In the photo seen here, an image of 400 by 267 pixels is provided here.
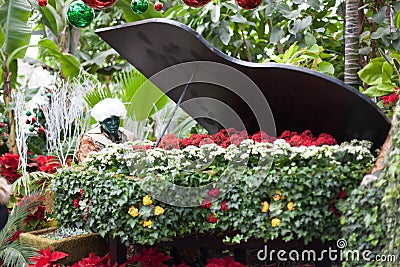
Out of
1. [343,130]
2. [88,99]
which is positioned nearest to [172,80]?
[343,130]

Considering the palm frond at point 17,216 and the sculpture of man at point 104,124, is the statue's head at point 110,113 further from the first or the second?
the palm frond at point 17,216

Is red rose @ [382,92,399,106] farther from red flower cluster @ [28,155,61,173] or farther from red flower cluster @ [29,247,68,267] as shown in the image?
red flower cluster @ [28,155,61,173]

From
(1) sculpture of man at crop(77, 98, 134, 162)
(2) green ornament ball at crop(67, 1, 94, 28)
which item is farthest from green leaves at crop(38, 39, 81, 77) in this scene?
(2) green ornament ball at crop(67, 1, 94, 28)

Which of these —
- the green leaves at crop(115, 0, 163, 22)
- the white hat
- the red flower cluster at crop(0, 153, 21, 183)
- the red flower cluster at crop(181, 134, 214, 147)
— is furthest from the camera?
the green leaves at crop(115, 0, 163, 22)

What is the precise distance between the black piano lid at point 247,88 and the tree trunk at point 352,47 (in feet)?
3.31

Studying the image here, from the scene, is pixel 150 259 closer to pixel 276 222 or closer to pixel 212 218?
pixel 212 218

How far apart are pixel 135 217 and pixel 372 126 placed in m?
1.59

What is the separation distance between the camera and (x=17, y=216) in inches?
191

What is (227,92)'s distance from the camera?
4.17m

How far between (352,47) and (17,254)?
3.27 metres

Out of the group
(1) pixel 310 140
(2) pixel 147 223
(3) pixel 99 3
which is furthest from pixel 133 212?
(3) pixel 99 3

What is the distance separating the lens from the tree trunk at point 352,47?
481 cm

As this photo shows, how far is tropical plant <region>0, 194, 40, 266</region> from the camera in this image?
4.46m

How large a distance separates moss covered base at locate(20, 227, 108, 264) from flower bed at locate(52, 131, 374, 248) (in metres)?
0.59
